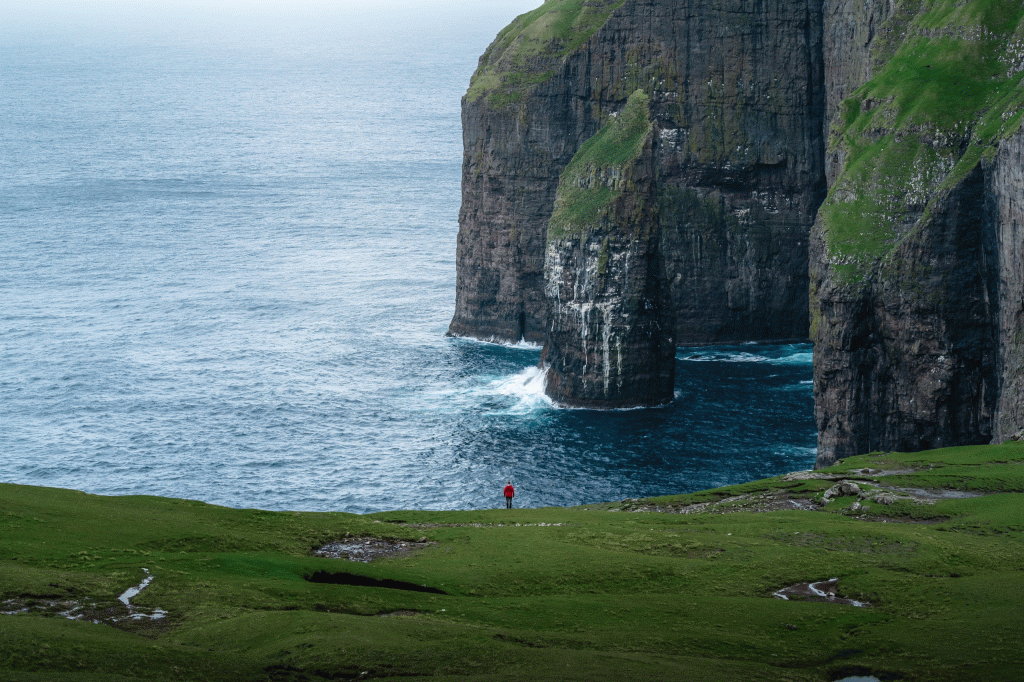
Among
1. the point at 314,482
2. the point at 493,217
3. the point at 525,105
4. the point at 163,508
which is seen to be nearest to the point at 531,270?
the point at 493,217

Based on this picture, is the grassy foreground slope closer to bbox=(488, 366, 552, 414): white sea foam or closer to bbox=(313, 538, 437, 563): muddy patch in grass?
bbox=(313, 538, 437, 563): muddy patch in grass

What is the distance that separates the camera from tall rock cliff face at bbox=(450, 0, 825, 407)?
145375mm

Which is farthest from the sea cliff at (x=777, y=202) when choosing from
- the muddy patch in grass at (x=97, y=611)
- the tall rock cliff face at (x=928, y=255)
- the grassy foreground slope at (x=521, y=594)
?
the muddy patch in grass at (x=97, y=611)

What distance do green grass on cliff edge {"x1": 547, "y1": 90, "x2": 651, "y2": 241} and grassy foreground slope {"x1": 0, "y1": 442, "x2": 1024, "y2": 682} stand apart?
72787mm

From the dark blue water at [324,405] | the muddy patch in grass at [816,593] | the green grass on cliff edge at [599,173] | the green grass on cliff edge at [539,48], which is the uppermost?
the green grass on cliff edge at [539,48]

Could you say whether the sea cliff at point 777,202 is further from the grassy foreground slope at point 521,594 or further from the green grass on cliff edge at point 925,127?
the grassy foreground slope at point 521,594

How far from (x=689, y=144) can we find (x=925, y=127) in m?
50.6

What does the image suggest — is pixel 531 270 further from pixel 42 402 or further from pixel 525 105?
pixel 42 402

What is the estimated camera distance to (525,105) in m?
147

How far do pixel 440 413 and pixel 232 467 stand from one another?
23161 mm

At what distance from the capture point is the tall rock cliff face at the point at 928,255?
92.2 metres

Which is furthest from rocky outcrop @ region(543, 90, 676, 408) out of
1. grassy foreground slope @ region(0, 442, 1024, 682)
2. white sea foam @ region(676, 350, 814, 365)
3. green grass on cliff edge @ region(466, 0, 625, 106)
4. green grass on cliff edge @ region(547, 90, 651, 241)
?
grassy foreground slope @ region(0, 442, 1024, 682)

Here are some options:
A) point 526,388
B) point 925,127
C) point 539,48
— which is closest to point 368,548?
point 925,127

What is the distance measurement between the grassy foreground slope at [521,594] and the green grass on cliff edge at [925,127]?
135 ft
